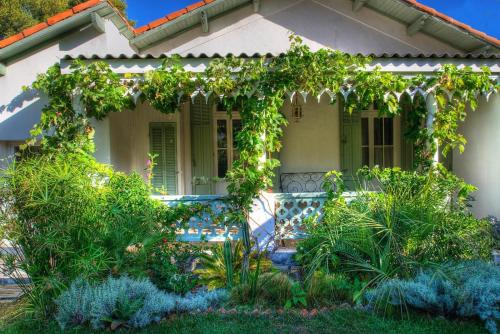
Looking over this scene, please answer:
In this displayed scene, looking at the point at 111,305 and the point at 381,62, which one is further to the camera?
the point at 381,62

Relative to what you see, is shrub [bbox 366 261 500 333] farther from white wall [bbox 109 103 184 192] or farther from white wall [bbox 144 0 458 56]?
white wall [bbox 109 103 184 192]

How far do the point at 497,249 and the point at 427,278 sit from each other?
257cm

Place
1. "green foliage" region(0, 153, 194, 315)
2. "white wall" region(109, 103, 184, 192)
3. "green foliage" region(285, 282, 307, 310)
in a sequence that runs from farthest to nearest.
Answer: "white wall" region(109, 103, 184, 192) → "green foliage" region(285, 282, 307, 310) → "green foliage" region(0, 153, 194, 315)

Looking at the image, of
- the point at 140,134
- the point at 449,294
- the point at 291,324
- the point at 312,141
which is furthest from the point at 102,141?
the point at 449,294

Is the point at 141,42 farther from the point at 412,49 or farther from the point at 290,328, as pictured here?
the point at 290,328

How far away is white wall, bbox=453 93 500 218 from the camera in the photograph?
6414mm

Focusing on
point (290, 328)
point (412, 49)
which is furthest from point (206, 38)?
point (290, 328)

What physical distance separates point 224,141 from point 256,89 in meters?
3.07

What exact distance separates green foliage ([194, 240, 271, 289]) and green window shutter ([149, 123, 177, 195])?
11.4 feet

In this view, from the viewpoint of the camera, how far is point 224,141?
877 centimetres

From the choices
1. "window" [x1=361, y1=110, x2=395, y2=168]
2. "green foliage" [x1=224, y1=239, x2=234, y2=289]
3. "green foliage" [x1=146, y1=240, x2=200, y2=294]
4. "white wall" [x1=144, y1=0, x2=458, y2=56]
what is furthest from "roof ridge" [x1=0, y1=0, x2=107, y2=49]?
"window" [x1=361, y1=110, x2=395, y2=168]

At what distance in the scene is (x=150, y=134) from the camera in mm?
8492

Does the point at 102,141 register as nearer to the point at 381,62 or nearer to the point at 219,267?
the point at 219,267

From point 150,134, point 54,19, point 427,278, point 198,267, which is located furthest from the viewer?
point 150,134
